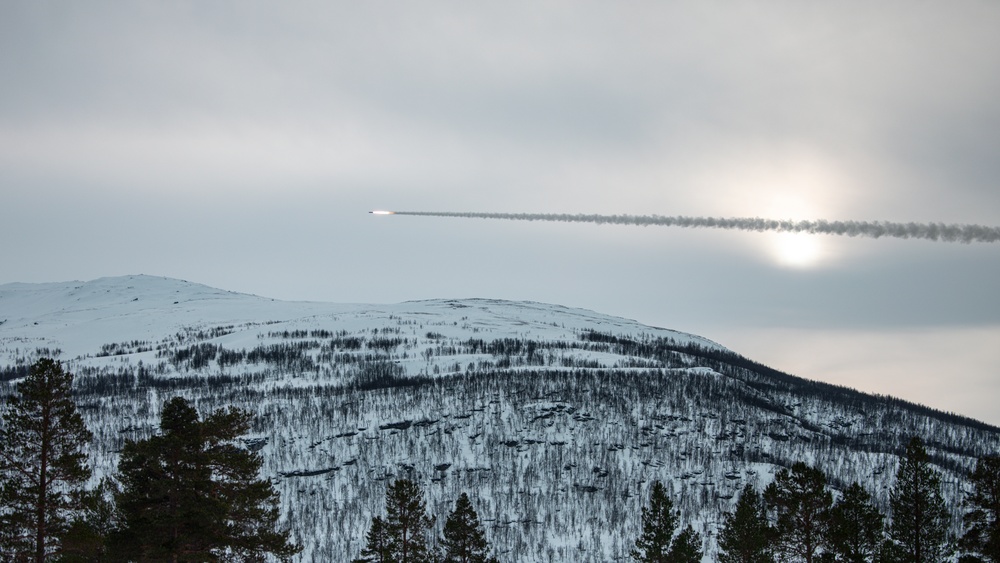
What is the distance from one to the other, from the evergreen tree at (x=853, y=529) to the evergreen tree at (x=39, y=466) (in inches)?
1623

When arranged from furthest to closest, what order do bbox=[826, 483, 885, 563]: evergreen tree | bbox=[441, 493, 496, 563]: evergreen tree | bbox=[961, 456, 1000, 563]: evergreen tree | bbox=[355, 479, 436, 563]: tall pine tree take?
bbox=[441, 493, 496, 563]: evergreen tree
bbox=[355, 479, 436, 563]: tall pine tree
bbox=[826, 483, 885, 563]: evergreen tree
bbox=[961, 456, 1000, 563]: evergreen tree

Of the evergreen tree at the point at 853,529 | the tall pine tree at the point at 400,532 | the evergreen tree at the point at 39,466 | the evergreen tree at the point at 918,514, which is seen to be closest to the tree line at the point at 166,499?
the evergreen tree at the point at 39,466

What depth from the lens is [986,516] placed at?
47.3 m

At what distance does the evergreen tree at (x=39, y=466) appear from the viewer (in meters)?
36.9

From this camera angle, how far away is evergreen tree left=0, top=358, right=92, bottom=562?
36.9 meters

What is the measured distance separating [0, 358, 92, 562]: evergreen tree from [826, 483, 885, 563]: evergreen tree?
41.2m

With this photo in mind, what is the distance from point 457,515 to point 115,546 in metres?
24.9

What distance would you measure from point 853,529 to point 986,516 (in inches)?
468

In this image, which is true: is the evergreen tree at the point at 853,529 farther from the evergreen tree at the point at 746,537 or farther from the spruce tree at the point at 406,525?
the spruce tree at the point at 406,525

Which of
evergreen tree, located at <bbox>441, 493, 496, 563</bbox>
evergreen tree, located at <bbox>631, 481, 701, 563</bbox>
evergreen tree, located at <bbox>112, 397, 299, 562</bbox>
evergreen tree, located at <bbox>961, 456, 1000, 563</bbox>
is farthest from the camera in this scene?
evergreen tree, located at <bbox>631, 481, 701, 563</bbox>

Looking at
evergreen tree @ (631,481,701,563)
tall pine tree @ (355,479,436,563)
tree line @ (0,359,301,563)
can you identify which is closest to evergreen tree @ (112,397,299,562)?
tree line @ (0,359,301,563)

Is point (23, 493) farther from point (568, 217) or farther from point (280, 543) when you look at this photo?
point (568, 217)

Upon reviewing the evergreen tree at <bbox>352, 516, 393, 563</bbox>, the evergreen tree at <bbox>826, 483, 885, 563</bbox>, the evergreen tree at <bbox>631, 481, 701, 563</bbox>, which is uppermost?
the evergreen tree at <bbox>826, 483, 885, 563</bbox>

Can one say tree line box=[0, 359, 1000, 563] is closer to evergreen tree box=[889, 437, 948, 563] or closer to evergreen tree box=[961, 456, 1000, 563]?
evergreen tree box=[961, 456, 1000, 563]
